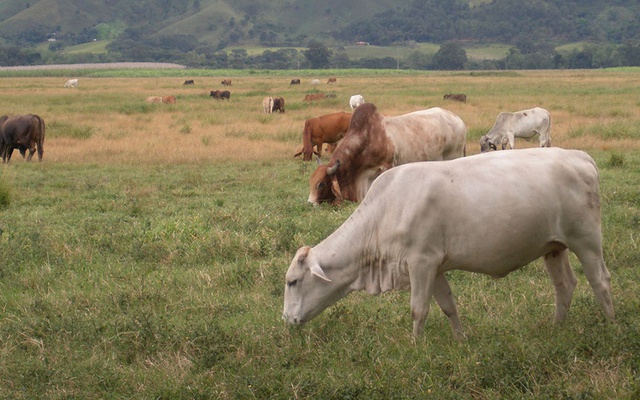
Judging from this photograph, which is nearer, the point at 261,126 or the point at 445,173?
the point at 445,173

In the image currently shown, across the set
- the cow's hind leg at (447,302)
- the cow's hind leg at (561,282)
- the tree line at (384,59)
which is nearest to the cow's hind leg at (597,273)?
the cow's hind leg at (561,282)

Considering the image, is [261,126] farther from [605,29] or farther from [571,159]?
[605,29]

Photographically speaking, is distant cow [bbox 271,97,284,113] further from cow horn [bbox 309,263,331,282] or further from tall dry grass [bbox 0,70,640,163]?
cow horn [bbox 309,263,331,282]

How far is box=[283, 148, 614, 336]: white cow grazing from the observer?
551cm

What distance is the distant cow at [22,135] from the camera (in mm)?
18562

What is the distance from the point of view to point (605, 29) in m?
165

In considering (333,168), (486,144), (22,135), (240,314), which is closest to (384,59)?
(486,144)

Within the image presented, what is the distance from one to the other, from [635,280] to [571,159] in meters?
1.79

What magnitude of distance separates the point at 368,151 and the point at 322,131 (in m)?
6.46

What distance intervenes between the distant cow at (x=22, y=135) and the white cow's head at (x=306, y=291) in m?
14.1

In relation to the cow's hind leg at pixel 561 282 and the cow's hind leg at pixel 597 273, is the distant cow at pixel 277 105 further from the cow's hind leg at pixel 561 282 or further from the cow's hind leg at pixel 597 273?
the cow's hind leg at pixel 597 273

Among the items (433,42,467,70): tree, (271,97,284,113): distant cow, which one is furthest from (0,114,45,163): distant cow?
(433,42,467,70): tree

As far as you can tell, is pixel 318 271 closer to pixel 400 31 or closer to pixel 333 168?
pixel 333 168

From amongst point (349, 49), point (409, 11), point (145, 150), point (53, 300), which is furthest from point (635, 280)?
point (409, 11)
